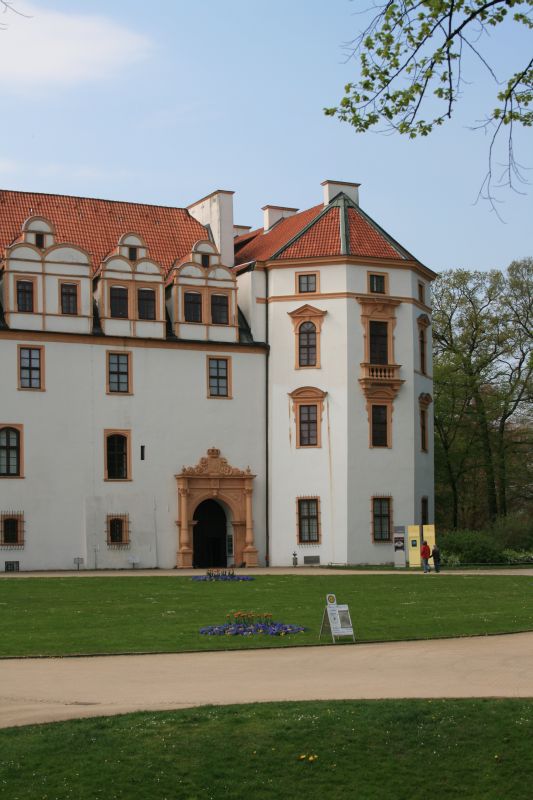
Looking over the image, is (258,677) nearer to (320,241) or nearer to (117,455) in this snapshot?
(117,455)

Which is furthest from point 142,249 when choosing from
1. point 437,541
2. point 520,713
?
point 520,713

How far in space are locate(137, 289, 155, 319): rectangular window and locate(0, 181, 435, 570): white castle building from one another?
0.07m

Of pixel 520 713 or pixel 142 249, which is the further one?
pixel 142 249

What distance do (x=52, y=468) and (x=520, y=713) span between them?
40550 mm

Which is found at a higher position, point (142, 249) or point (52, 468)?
point (142, 249)

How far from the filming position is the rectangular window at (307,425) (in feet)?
197

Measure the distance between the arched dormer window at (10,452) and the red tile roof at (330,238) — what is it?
15.0 metres

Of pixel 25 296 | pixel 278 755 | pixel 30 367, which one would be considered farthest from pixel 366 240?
pixel 278 755

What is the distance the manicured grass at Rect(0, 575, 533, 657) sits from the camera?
2539 cm

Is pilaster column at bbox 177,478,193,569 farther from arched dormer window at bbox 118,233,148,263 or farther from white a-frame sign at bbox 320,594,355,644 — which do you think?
white a-frame sign at bbox 320,594,355,644

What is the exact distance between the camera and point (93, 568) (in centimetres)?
5606

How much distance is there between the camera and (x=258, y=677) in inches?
803

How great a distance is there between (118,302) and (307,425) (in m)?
10.4

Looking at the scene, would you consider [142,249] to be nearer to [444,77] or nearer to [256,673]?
Answer: [256,673]
